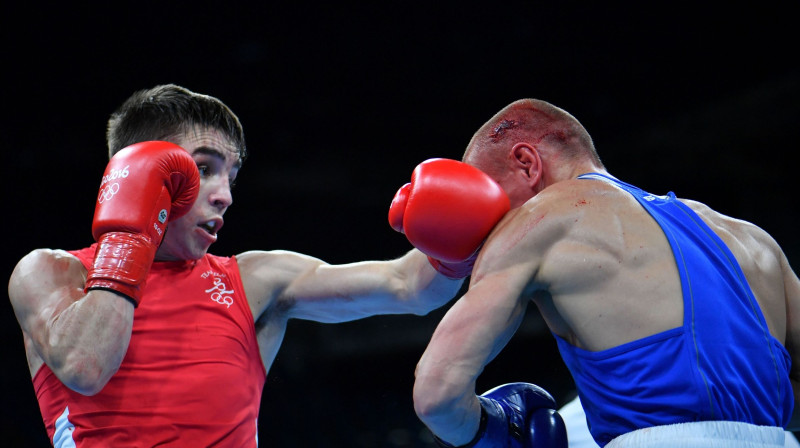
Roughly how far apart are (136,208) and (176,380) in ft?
1.82

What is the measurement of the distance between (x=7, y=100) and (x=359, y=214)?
316 cm

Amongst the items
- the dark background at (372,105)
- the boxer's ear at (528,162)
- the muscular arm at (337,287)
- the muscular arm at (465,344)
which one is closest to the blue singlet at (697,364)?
the muscular arm at (465,344)

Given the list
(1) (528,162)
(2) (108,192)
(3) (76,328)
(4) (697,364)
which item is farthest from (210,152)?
(4) (697,364)

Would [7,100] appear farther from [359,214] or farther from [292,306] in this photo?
[292,306]

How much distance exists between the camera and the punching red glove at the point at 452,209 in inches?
→ 76.4

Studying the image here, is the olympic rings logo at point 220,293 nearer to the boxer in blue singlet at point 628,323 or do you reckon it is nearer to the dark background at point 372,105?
the boxer in blue singlet at point 628,323

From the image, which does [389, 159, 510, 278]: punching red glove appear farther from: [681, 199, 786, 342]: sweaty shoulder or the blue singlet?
[681, 199, 786, 342]: sweaty shoulder

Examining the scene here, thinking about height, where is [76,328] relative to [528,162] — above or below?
below

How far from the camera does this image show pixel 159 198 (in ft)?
7.32

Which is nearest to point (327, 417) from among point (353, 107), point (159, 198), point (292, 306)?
point (353, 107)

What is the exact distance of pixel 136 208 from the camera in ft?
7.13

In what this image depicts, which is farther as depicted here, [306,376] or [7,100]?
[306,376]

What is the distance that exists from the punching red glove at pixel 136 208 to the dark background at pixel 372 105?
3543 millimetres

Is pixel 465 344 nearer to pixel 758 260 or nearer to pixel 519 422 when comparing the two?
pixel 519 422
